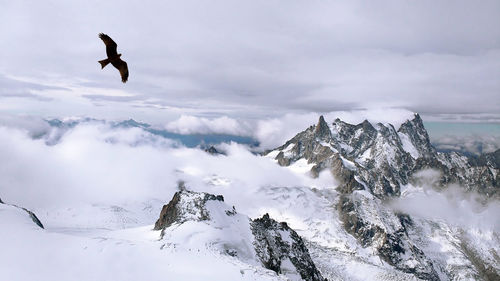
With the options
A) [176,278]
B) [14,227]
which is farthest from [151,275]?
[14,227]

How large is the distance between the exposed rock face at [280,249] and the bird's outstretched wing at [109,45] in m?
85.7

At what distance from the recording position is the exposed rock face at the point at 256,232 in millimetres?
96562

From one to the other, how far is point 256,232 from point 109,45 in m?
108

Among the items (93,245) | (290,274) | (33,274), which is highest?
(33,274)

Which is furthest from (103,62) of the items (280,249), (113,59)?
(280,249)

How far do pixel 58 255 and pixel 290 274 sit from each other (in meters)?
82.3

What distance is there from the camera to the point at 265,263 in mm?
89625

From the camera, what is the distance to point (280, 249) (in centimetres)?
11681

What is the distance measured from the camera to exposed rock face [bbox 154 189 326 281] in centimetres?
9656

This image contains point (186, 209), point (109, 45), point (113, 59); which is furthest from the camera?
point (186, 209)

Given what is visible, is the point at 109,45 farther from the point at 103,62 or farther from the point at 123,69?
the point at 123,69

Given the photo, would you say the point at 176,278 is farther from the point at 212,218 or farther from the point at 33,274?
the point at 212,218

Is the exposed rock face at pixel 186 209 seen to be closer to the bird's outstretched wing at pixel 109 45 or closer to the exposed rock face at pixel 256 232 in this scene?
the exposed rock face at pixel 256 232

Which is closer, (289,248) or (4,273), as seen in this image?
(4,273)
